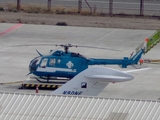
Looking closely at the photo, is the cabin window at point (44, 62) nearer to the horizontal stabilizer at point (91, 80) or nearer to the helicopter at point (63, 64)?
the helicopter at point (63, 64)

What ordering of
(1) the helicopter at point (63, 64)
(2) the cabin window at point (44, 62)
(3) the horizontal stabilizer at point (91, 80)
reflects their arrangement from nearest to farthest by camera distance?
(3) the horizontal stabilizer at point (91, 80) < (1) the helicopter at point (63, 64) < (2) the cabin window at point (44, 62)

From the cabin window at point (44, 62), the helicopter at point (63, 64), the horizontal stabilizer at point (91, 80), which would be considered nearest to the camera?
the horizontal stabilizer at point (91, 80)

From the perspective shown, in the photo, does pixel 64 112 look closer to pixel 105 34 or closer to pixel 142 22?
pixel 105 34

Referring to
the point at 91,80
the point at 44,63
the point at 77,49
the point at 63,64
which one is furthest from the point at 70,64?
the point at 77,49

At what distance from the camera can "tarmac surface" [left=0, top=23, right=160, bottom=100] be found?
31234mm

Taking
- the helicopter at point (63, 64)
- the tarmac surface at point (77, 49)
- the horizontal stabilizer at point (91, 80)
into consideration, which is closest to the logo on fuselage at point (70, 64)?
the helicopter at point (63, 64)

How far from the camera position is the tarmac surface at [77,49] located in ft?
102

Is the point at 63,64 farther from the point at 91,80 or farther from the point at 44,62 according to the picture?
the point at 91,80

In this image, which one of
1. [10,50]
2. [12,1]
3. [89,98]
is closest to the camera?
[89,98]

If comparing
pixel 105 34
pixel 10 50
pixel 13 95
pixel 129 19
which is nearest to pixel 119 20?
pixel 129 19

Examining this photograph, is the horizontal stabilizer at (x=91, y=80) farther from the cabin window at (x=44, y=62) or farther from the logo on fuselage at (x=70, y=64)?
the cabin window at (x=44, y=62)

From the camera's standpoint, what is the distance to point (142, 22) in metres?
50.1

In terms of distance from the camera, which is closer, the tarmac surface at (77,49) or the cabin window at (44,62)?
the tarmac surface at (77,49)

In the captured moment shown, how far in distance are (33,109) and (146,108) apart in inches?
134
